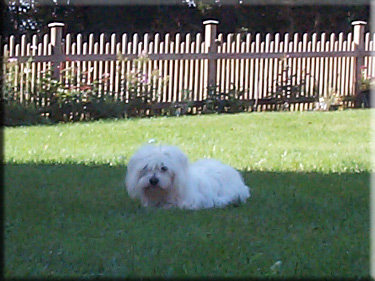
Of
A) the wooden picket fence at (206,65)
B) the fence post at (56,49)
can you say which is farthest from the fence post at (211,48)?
the fence post at (56,49)

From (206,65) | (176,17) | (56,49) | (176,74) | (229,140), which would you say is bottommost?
(229,140)

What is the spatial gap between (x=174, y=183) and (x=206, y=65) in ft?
34.2

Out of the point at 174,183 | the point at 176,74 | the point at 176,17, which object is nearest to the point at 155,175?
the point at 174,183

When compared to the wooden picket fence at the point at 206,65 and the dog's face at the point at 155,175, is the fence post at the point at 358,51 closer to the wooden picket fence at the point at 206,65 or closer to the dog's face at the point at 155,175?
the wooden picket fence at the point at 206,65

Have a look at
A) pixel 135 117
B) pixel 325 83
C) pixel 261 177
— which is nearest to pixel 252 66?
pixel 325 83

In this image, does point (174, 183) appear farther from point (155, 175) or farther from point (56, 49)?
point (56, 49)

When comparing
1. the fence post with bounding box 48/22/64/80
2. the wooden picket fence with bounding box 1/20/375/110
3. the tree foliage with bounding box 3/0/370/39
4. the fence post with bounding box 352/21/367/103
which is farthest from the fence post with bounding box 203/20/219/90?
→ the tree foliage with bounding box 3/0/370/39

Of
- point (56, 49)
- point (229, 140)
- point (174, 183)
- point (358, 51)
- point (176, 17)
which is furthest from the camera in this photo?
point (176, 17)

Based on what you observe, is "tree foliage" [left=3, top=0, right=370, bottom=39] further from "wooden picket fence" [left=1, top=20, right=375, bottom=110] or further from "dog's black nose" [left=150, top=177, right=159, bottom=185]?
"dog's black nose" [left=150, top=177, right=159, bottom=185]

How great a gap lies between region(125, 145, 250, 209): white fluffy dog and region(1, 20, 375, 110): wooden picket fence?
8.41 metres

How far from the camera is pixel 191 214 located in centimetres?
688

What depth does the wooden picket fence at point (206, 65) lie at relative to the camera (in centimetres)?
1581

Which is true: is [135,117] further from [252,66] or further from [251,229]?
[251,229]

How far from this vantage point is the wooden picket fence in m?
15.8
